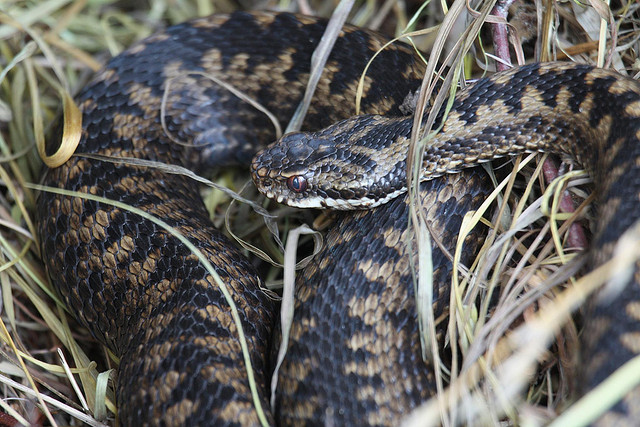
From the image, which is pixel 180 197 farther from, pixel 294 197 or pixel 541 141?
pixel 541 141

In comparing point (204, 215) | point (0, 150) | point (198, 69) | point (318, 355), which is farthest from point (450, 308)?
point (0, 150)


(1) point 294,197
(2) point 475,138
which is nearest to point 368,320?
(1) point 294,197

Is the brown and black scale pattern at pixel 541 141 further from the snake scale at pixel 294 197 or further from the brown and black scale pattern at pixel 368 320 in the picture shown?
the brown and black scale pattern at pixel 368 320

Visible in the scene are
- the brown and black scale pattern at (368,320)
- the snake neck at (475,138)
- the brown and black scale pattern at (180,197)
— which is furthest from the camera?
the snake neck at (475,138)

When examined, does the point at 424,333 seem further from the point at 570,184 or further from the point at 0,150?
the point at 0,150

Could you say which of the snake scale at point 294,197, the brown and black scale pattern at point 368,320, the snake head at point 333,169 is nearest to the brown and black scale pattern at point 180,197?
the snake scale at point 294,197

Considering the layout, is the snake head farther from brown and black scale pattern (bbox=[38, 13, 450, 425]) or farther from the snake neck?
brown and black scale pattern (bbox=[38, 13, 450, 425])
